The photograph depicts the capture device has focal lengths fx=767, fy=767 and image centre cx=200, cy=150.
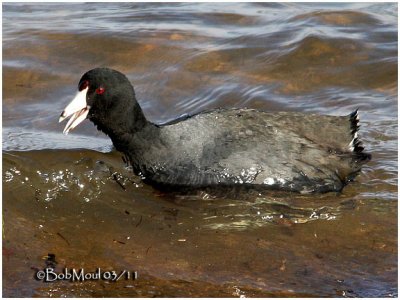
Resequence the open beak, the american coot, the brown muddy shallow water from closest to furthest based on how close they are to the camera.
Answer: the brown muddy shallow water < the open beak < the american coot

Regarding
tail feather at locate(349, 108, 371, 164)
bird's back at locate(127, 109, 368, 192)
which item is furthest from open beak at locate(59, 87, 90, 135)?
tail feather at locate(349, 108, 371, 164)

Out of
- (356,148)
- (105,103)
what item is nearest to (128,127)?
(105,103)

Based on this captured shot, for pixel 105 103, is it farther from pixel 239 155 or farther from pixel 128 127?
pixel 239 155

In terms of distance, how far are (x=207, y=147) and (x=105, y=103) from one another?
0.74 m

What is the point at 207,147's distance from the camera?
5.12 m

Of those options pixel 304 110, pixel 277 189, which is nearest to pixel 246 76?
pixel 304 110

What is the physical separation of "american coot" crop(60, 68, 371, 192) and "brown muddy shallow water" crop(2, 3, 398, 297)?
0.12 metres

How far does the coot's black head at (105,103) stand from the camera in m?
4.90

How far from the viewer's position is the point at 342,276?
4.20 m

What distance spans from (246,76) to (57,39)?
2.13 m

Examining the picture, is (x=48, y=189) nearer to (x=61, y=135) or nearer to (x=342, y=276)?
(x=61, y=135)

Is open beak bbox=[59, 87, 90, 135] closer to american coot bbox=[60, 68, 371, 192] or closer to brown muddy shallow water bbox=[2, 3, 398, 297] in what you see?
american coot bbox=[60, 68, 371, 192]

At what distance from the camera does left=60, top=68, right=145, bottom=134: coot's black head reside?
4.90m

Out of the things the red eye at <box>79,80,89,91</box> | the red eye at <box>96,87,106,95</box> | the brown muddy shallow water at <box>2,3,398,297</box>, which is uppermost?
the red eye at <box>79,80,89,91</box>
